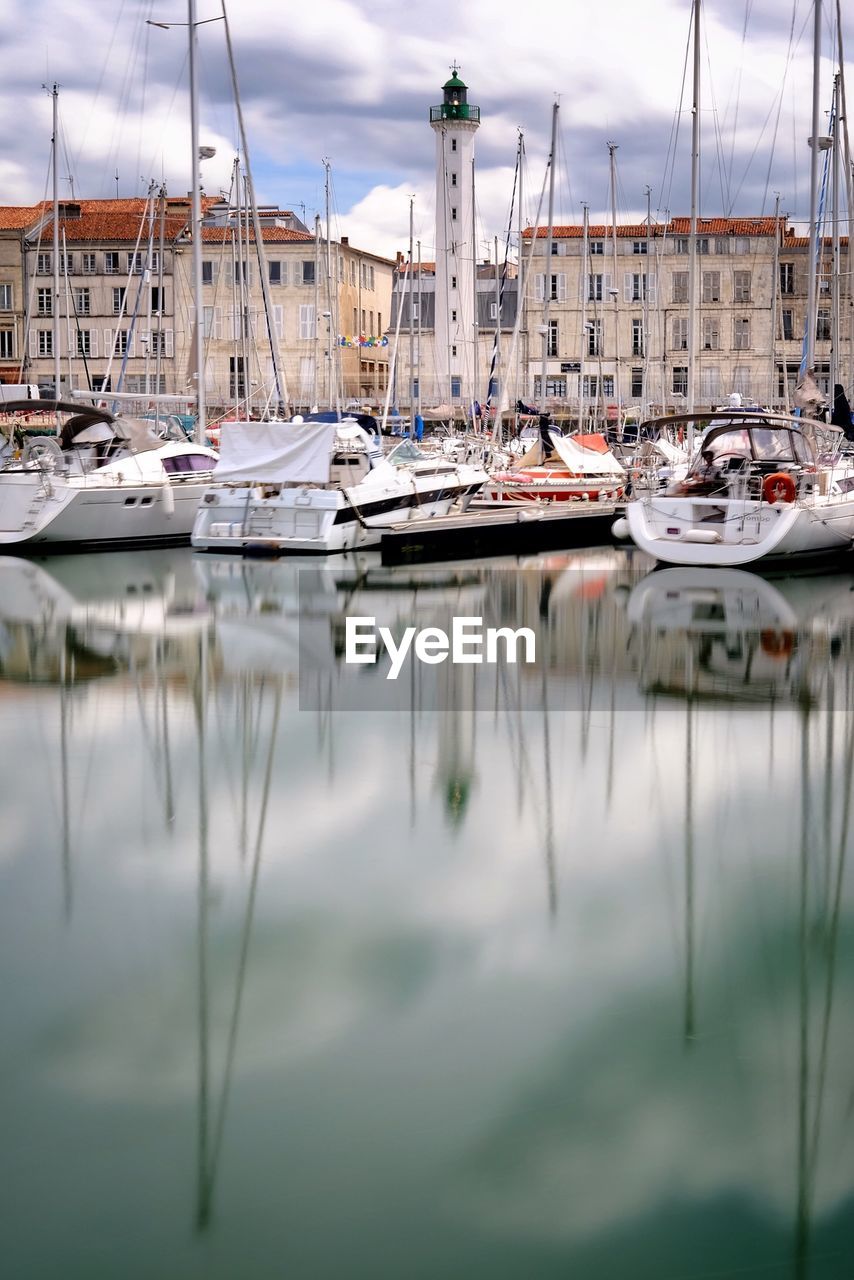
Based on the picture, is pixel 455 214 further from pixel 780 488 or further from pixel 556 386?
pixel 780 488

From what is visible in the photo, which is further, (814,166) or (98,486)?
(814,166)

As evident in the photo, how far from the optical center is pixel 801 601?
17.4 metres

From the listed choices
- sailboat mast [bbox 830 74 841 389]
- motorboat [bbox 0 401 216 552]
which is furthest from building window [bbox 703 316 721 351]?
motorboat [bbox 0 401 216 552]

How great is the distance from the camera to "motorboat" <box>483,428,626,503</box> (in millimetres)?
27141

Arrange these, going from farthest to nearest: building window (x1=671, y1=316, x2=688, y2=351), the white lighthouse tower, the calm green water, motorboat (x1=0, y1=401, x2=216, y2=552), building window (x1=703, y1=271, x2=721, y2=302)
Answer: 1. building window (x1=703, y1=271, x2=721, y2=302)
2. building window (x1=671, y1=316, x2=688, y2=351)
3. the white lighthouse tower
4. motorboat (x1=0, y1=401, x2=216, y2=552)
5. the calm green water

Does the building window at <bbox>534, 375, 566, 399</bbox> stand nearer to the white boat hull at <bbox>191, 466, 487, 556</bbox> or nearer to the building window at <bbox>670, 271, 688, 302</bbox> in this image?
the building window at <bbox>670, 271, 688, 302</bbox>

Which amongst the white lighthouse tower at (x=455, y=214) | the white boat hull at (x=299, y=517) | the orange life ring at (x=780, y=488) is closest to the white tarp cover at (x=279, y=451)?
the white boat hull at (x=299, y=517)

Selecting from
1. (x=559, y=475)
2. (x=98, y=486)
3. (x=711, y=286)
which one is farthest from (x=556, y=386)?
(x=98, y=486)

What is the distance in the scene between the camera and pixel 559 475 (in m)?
28.4

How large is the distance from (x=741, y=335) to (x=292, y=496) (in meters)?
50.1

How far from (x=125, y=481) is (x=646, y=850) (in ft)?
56.0

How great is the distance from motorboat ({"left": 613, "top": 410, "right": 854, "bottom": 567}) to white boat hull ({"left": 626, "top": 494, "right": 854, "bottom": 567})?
0.01m

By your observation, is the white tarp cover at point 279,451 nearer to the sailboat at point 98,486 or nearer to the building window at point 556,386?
the sailboat at point 98,486

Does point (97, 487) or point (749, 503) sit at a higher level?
point (97, 487)
